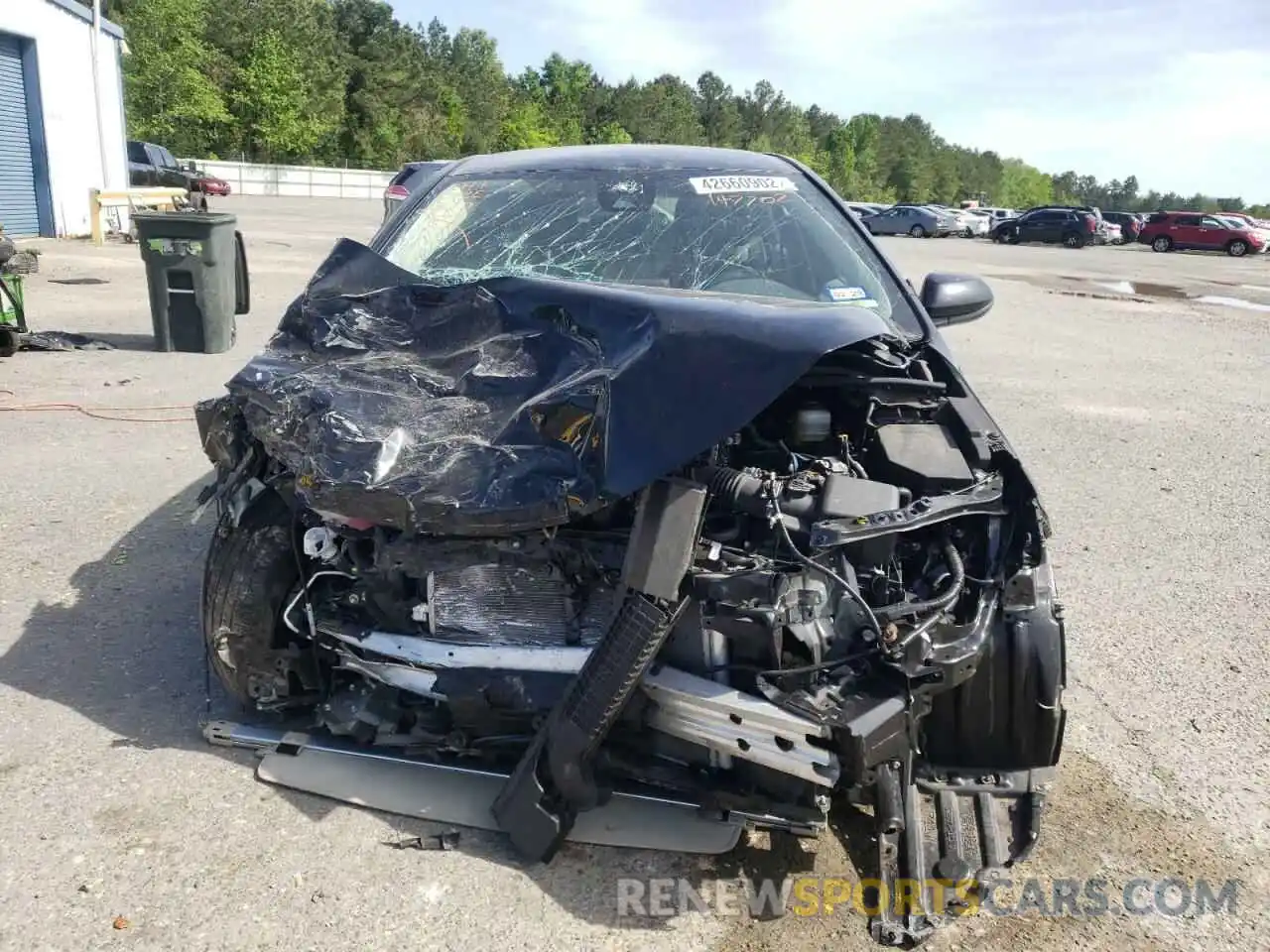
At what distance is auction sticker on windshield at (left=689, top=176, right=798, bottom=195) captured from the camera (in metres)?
3.82

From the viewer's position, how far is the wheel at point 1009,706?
2.52 m

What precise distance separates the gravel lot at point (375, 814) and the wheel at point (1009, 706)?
322 mm

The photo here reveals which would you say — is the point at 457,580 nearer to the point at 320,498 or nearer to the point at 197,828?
the point at 320,498

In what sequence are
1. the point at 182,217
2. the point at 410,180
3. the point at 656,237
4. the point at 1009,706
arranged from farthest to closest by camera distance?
the point at 182,217 → the point at 410,180 → the point at 656,237 → the point at 1009,706

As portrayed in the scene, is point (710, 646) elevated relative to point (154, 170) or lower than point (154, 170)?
lower

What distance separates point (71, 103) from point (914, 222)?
32.2 metres

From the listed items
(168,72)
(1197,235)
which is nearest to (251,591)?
(1197,235)

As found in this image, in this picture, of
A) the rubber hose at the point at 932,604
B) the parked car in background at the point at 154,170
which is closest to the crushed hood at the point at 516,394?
the rubber hose at the point at 932,604

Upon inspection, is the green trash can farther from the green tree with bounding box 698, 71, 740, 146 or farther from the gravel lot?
the green tree with bounding box 698, 71, 740, 146

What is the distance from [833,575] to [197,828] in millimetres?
1858

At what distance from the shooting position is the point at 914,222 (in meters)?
40.4

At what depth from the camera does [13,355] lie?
8.37 metres

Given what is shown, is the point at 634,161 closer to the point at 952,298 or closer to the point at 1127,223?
the point at 952,298

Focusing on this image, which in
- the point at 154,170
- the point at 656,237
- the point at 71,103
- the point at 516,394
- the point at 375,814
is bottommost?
the point at 375,814
